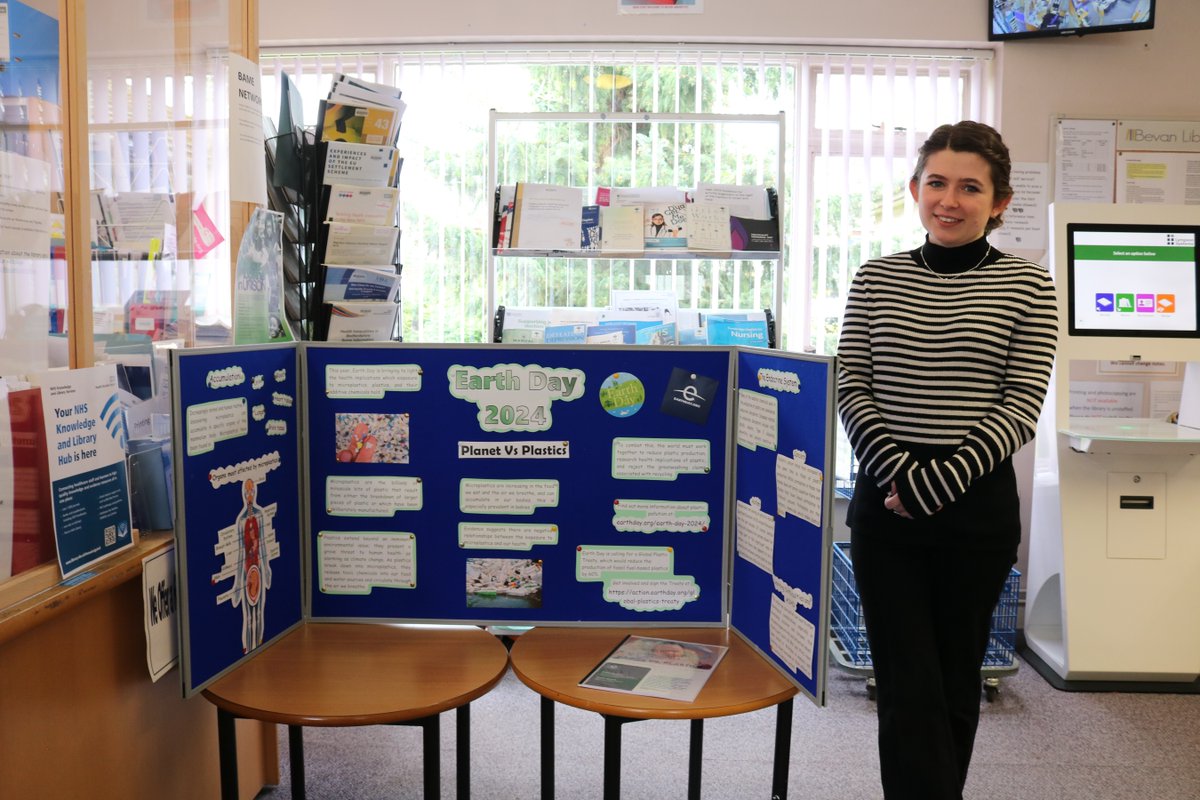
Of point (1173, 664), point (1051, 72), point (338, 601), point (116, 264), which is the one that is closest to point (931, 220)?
point (338, 601)

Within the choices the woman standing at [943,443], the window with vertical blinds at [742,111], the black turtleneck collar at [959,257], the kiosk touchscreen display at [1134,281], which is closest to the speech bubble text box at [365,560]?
the woman standing at [943,443]

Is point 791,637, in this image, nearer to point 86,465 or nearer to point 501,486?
point 501,486

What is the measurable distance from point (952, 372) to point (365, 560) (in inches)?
46.8

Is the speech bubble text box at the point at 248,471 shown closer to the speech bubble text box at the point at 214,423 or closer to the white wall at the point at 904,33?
the speech bubble text box at the point at 214,423

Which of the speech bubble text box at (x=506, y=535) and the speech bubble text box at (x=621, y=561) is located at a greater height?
the speech bubble text box at (x=506, y=535)

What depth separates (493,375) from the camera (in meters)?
1.75

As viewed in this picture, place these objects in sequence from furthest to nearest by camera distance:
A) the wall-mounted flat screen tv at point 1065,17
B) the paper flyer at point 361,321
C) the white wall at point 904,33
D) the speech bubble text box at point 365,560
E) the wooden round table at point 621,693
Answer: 1. the white wall at point 904,33
2. the wall-mounted flat screen tv at point 1065,17
3. the paper flyer at point 361,321
4. the speech bubble text box at point 365,560
5. the wooden round table at point 621,693

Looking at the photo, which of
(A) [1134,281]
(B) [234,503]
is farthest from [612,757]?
(A) [1134,281]

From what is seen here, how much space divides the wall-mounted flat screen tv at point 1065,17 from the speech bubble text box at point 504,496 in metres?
3.10

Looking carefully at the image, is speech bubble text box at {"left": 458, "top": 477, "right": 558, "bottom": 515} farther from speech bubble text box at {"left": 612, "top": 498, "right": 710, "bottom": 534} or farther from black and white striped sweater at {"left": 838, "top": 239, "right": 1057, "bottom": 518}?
black and white striped sweater at {"left": 838, "top": 239, "right": 1057, "bottom": 518}

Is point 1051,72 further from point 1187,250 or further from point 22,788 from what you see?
point 22,788

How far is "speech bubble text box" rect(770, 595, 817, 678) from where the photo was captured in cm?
147

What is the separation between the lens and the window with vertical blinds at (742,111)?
385 cm

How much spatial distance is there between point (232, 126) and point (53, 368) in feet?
2.45
